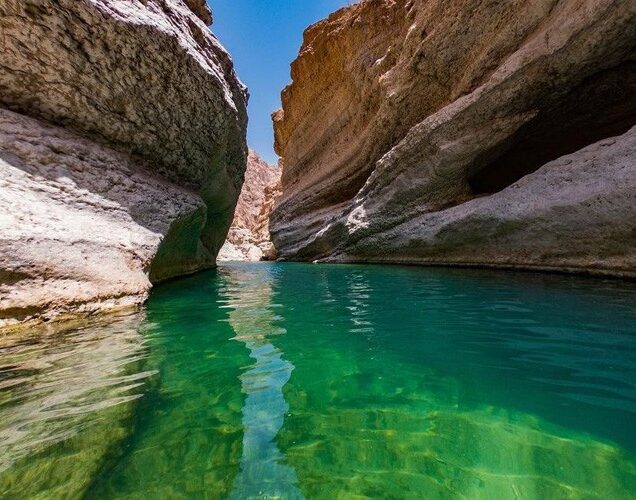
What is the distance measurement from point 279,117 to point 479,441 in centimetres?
3476

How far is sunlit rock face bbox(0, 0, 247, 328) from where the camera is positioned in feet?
16.5

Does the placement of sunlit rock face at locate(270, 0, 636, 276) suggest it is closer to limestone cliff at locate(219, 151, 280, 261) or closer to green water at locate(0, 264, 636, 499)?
green water at locate(0, 264, 636, 499)

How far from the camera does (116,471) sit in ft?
5.51

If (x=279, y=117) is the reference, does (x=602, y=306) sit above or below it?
below

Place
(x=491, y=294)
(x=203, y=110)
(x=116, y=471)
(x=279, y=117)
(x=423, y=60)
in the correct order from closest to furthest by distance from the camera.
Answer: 1. (x=116, y=471)
2. (x=491, y=294)
3. (x=203, y=110)
4. (x=423, y=60)
5. (x=279, y=117)

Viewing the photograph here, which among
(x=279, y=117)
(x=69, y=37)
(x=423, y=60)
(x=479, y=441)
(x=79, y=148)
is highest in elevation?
(x=279, y=117)

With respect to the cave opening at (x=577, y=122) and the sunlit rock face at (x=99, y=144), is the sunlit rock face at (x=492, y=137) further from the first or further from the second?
the sunlit rock face at (x=99, y=144)

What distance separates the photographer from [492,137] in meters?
11.2

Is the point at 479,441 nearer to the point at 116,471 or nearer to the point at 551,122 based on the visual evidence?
the point at 116,471

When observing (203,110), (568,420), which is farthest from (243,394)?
(203,110)

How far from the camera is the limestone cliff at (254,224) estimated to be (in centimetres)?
4525

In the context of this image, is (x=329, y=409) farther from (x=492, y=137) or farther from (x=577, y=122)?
(x=577, y=122)

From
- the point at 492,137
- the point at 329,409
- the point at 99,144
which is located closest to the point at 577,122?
the point at 492,137

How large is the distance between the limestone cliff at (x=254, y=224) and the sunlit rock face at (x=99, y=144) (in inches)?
893
